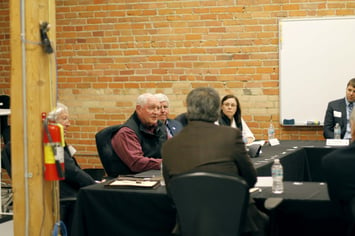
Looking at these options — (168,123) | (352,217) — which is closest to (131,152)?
(168,123)

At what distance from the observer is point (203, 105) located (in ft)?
11.8

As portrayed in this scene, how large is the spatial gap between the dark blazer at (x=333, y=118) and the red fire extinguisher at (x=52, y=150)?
14.5 ft

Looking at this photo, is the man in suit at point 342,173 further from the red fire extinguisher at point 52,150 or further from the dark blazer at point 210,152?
the red fire extinguisher at point 52,150

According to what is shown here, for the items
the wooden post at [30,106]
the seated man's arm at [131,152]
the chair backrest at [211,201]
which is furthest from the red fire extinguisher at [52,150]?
the seated man's arm at [131,152]

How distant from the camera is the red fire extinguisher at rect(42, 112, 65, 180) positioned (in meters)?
3.92

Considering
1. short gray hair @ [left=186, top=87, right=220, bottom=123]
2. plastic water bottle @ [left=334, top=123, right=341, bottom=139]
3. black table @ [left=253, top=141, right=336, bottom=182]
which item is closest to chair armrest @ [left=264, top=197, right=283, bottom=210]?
short gray hair @ [left=186, top=87, right=220, bottom=123]

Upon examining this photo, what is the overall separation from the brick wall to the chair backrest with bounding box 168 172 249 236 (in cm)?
481

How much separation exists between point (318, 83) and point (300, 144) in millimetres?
1017

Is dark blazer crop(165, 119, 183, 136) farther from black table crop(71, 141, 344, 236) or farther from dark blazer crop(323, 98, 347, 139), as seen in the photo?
black table crop(71, 141, 344, 236)

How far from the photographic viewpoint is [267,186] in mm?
4230

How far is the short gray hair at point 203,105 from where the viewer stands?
3584 millimetres

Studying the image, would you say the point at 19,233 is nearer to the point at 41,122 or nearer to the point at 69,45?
the point at 41,122

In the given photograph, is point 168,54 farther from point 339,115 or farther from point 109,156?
point 109,156

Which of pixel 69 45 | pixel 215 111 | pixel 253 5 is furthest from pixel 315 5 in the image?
pixel 215 111
